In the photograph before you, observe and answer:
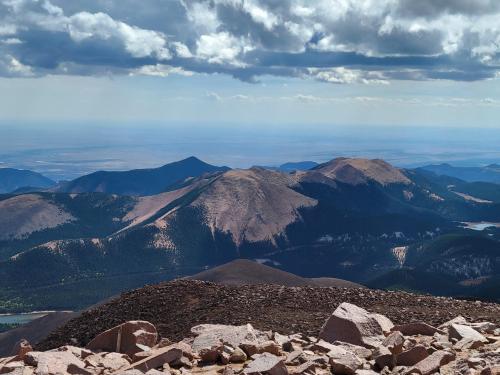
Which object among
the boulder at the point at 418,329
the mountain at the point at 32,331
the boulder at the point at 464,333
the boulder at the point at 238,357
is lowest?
the mountain at the point at 32,331

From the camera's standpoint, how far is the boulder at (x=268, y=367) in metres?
22.4

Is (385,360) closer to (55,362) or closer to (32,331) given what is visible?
(55,362)

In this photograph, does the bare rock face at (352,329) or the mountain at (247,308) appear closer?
the bare rock face at (352,329)

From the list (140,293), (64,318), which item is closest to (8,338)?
(64,318)

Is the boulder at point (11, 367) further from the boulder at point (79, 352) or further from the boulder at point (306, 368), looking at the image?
the boulder at point (306, 368)

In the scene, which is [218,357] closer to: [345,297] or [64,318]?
[345,297]

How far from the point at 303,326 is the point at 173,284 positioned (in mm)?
14669

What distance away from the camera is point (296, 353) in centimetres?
2502

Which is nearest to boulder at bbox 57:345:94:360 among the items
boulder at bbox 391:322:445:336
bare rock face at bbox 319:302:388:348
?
bare rock face at bbox 319:302:388:348

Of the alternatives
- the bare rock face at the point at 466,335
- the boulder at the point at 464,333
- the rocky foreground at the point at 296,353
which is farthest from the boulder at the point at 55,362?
the boulder at the point at 464,333

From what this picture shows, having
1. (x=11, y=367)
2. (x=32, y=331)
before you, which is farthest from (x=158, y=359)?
(x=32, y=331)

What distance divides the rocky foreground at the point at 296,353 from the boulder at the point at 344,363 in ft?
0.11

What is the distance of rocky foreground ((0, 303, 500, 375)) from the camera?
23062mm

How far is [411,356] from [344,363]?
245 centimetres
